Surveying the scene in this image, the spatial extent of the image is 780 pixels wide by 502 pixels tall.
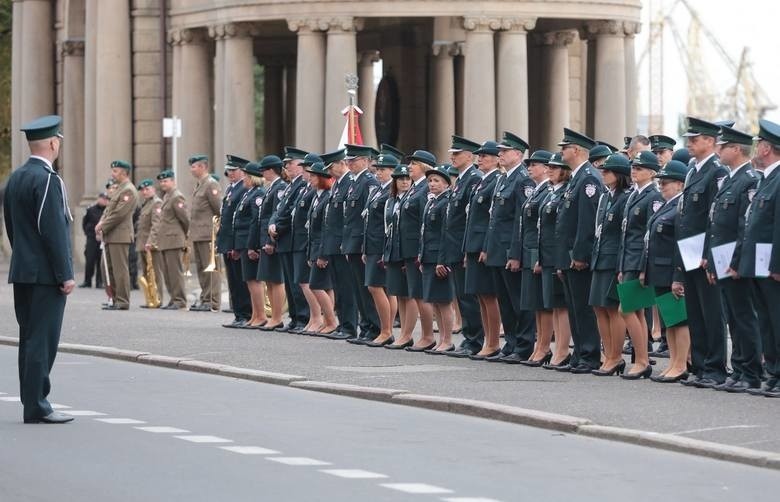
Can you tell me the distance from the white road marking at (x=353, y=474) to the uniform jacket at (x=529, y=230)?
24.8 ft

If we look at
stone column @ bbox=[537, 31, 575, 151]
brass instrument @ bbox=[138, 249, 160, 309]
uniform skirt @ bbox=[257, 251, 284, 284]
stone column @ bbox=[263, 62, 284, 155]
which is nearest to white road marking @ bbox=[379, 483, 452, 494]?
uniform skirt @ bbox=[257, 251, 284, 284]

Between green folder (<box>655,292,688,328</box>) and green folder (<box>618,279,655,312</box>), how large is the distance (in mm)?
208

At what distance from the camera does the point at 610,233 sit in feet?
61.2

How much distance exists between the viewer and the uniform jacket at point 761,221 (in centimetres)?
1659

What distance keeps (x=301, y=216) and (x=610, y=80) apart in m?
20.9

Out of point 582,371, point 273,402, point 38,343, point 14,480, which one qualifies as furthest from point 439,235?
point 14,480

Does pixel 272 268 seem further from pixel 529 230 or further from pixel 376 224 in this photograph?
pixel 529 230

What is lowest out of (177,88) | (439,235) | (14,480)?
(14,480)

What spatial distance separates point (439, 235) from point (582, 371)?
3.01 m

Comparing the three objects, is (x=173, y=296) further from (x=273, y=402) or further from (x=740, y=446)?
(x=740, y=446)

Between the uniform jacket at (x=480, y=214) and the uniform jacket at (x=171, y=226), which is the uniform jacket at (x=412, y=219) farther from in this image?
the uniform jacket at (x=171, y=226)

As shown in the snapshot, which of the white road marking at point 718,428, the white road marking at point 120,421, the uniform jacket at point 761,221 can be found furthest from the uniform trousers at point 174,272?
the white road marking at point 718,428

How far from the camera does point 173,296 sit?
30.6 metres

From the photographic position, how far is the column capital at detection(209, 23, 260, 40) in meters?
43.6
